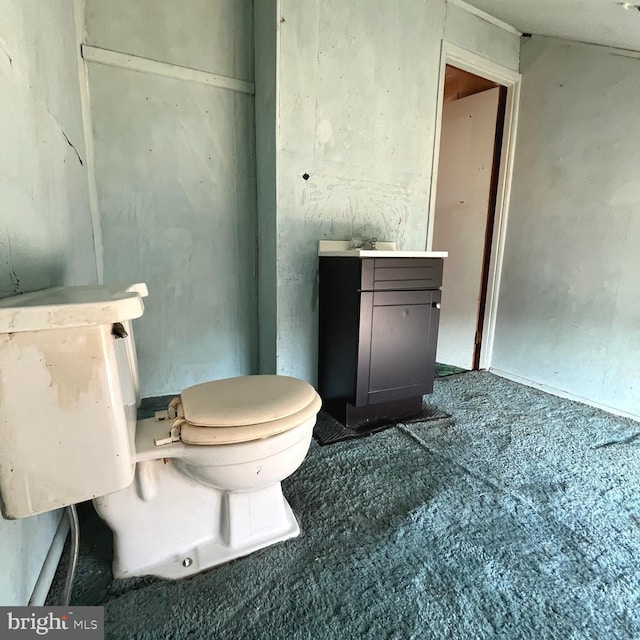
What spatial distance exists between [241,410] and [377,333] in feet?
2.94

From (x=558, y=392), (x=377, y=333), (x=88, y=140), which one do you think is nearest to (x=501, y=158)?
(x=558, y=392)

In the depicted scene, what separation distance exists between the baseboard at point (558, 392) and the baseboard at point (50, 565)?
7.99 ft

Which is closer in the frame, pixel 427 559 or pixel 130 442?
pixel 130 442

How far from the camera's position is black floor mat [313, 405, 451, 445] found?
1623mm

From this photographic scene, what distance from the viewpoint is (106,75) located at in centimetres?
162

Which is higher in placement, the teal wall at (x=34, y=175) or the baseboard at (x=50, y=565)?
the teal wall at (x=34, y=175)

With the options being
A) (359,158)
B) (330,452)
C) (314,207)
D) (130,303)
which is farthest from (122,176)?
(330,452)

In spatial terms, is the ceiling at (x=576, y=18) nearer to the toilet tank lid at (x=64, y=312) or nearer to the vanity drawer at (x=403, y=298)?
the vanity drawer at (x=403, y=298)

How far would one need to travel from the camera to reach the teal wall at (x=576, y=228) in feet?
6.05

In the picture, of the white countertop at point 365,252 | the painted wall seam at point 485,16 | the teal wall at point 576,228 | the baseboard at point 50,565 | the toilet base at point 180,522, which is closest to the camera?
the baseboard at point 50,565

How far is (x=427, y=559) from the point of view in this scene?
100cm

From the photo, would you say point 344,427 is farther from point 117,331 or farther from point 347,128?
point 347,128

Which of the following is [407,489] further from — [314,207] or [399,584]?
[314,207]

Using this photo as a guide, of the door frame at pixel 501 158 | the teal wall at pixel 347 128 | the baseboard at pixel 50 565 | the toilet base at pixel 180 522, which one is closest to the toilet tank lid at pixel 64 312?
the toilet base at pixel 180 522
